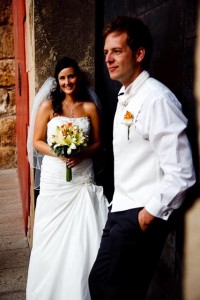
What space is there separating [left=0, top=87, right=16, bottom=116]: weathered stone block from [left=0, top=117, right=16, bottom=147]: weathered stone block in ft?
0.41

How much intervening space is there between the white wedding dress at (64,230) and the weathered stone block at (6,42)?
12.8ft

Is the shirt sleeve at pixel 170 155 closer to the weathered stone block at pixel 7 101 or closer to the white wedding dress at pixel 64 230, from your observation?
the white wedding dress at pixel 64 230

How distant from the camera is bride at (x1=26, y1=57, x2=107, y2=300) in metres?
2.91

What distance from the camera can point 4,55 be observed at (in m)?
6.59

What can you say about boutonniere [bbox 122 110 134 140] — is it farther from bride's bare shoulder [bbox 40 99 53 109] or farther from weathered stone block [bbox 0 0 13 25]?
weathered stone block [bbox 0 0 13 25]

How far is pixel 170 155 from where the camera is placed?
69.6 inches

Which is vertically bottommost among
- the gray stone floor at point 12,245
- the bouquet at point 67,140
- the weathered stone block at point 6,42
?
the gray stone floor at point 12,245

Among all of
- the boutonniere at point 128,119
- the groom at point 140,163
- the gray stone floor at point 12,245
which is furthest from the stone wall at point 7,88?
the boutonniere at point 128,119

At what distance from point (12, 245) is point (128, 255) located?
8.55ft

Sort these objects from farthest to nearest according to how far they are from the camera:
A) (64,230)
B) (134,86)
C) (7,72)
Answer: (7,72), (64,230), (134,86)

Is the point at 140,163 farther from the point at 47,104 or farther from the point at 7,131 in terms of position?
the point at 7,131

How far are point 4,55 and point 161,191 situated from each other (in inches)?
217

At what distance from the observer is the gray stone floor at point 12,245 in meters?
3.42

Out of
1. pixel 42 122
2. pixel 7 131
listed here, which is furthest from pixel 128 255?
pixel 7 131
